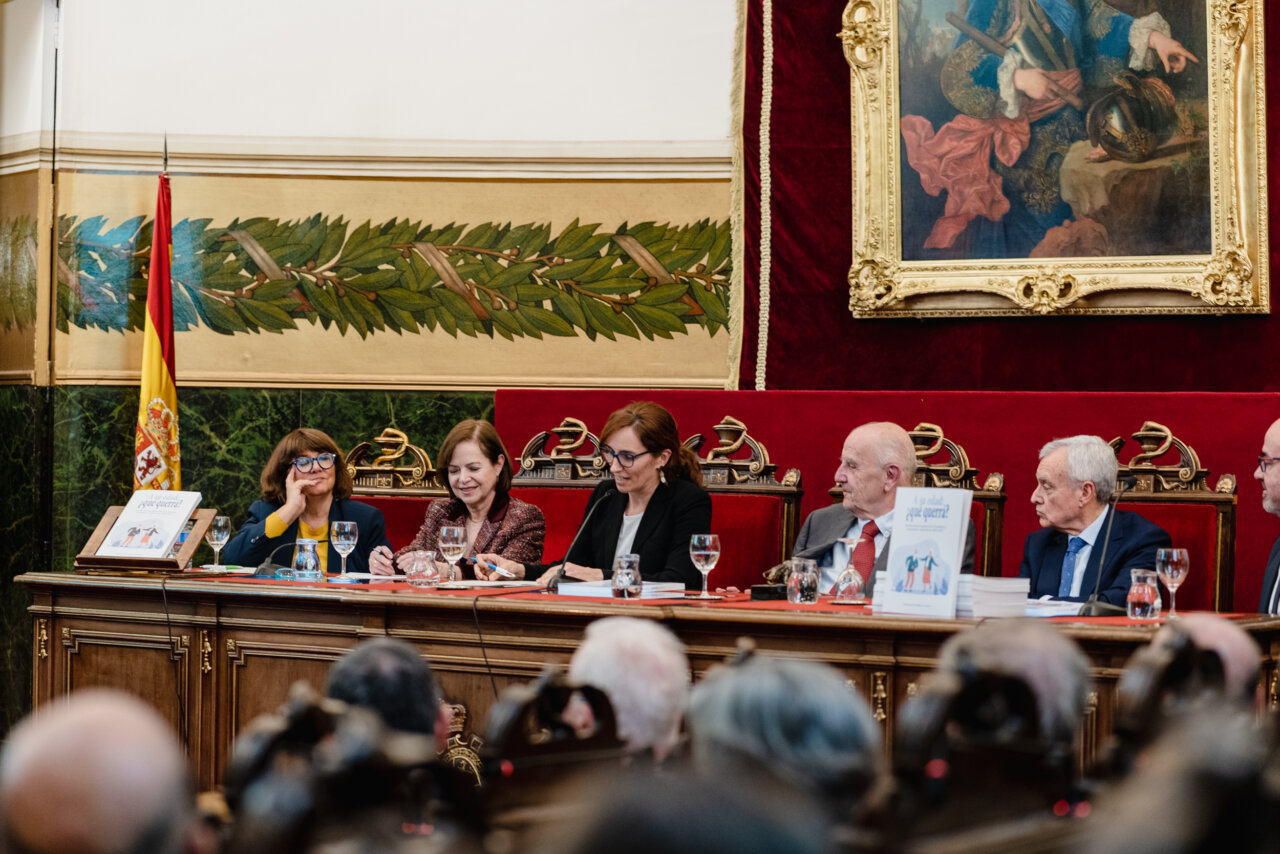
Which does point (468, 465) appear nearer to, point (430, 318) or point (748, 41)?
point (430, 318)

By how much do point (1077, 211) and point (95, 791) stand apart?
5.12m

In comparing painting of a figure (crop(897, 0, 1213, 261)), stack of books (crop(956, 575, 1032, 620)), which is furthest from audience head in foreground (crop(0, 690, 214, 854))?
painting of a figure (crop(897, 0, 1213, 261))

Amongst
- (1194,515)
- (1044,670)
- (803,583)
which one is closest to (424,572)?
(803,583)

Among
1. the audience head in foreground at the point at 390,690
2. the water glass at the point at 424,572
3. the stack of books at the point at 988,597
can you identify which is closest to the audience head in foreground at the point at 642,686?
the audience head in foreground at the point at 390,690

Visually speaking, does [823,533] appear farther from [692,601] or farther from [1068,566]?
[692,601]

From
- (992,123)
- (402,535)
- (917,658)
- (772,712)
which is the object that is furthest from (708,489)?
(772,712)

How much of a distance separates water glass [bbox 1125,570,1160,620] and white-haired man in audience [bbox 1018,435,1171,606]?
0.56m

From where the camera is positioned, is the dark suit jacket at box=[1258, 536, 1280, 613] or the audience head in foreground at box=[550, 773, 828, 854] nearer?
the audience head in foreground at box=[550, 773, 828, 854]

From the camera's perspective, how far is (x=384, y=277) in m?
6.46

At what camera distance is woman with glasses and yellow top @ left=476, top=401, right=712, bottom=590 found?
14.2 ft

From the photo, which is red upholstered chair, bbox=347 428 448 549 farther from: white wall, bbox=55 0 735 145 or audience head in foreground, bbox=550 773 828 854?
audience head in foreground, bbox=550 773 828 854

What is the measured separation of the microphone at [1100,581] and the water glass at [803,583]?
25.3 inches

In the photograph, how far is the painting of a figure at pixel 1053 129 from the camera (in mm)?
5484

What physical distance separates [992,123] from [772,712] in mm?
4759
